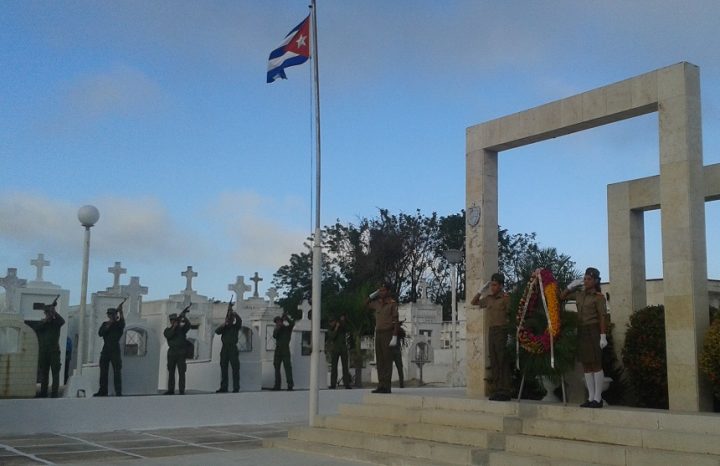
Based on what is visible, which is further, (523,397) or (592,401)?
(523,397)

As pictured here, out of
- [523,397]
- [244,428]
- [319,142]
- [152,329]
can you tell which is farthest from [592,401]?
[152,329]

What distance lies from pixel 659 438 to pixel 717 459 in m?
0.75

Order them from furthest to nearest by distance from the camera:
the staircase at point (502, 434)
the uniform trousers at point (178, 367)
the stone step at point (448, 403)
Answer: the uniform trousers at point (178, 367)
the stone step at point (448, 403)
the staircase at point (502, 434)

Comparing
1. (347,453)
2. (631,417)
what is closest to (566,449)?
(631,417)

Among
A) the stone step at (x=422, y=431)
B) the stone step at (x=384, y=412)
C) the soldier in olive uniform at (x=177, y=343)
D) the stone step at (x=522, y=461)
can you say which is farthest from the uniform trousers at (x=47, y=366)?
the stone step at (x=522, y=461)

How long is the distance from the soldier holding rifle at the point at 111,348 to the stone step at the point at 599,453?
8325 mm

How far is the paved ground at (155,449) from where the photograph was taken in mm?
10312

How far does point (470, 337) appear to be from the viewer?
12.2 meters

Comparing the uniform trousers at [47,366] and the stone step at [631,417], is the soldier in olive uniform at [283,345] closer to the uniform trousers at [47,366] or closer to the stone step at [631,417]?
the uniform trousers at [47,366]

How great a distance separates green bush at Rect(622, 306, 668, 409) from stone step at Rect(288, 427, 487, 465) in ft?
8.47

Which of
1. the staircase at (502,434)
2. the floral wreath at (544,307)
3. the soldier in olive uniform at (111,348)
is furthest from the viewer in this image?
the soldier in olive uniform at (111,348)

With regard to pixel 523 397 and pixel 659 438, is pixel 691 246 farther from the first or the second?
pixel 523 397

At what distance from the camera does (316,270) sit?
41.1ft

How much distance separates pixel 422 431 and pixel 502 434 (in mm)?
1270
